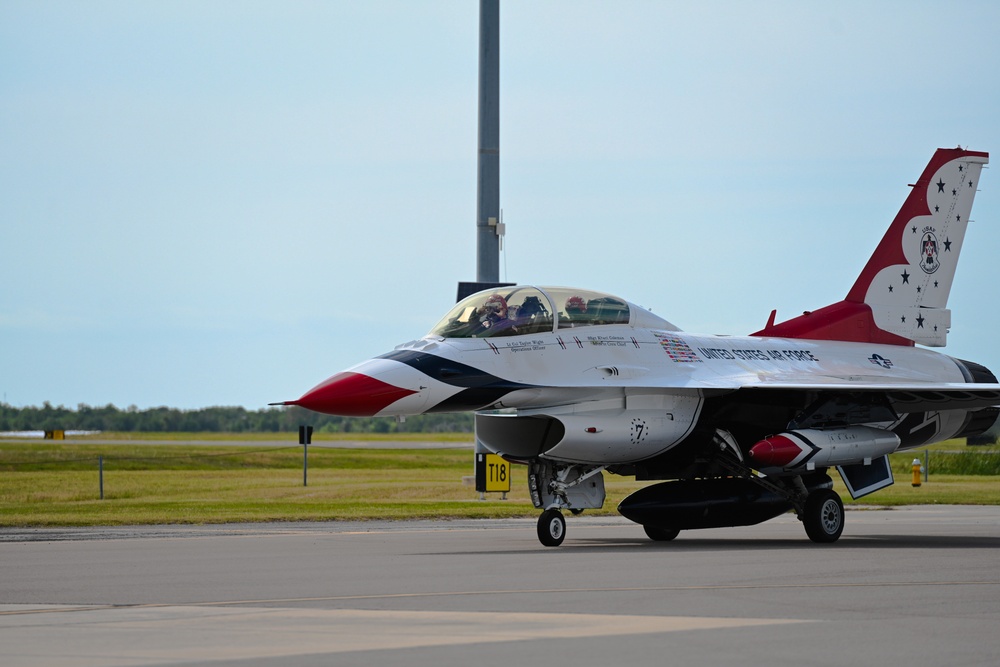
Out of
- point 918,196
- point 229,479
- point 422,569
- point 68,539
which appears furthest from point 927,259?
point 229,479

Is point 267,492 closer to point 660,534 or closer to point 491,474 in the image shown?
point 491,474

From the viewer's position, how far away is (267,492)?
3266 cm

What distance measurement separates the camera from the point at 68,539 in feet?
61.1

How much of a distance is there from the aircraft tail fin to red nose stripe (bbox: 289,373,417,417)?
28.1 ft

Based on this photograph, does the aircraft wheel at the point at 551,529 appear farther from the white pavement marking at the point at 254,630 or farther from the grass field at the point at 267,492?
the grass field at the point at 267,492

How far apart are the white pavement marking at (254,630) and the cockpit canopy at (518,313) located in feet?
23.2

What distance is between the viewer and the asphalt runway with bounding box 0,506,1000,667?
25.3 ft

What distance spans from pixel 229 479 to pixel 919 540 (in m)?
27.0

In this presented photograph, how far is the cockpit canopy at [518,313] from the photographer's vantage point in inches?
651

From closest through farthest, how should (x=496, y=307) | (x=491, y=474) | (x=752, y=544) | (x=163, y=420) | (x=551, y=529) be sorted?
(x=551, y=529) < (x=496, y=307) < (x=752, y=544) < (x=491, y=474) < (x=163, y=420)

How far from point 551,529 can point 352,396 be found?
324cm

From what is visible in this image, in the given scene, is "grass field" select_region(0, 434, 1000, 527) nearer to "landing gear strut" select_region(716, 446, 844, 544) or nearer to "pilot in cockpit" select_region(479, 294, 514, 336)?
"landing gear strut" select_region(716, 446, 844, 544)

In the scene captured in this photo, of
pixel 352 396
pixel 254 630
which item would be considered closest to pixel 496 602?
pixel 254 630

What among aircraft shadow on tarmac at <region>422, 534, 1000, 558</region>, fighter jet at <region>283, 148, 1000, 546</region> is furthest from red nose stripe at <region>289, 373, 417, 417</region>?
aircraft shadow on tarmac at <region>422, 534, 1000, 558</region>
